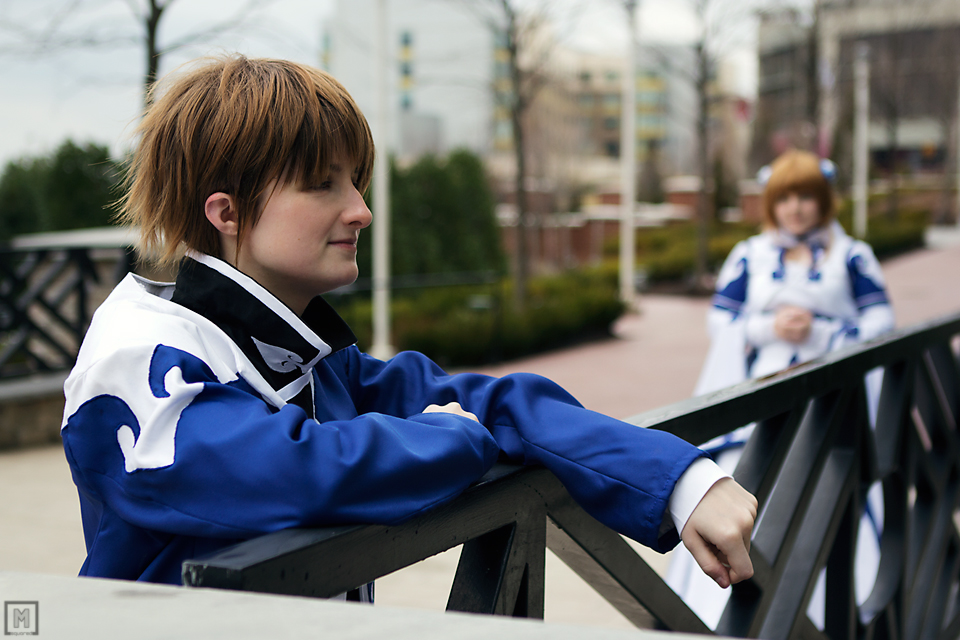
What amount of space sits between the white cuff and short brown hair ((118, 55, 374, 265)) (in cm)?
64

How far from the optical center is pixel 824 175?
4.10 metres

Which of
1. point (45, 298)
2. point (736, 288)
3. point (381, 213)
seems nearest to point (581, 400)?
point (381, 213)

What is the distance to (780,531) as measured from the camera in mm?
1859

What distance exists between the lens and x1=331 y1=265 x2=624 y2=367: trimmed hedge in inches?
361

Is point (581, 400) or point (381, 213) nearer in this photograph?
point (581, 400)

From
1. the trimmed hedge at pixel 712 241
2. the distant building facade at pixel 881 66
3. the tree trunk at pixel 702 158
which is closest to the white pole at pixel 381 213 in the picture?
the tree trunk at pixel 702 158

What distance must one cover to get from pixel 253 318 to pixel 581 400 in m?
6.45

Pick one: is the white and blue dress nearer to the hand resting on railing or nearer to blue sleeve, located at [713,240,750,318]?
blue sleeve, located at [713,240,750,318]

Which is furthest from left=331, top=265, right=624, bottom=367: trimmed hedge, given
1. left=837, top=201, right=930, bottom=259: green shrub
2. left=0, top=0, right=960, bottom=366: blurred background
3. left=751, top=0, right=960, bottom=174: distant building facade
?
left=837, top=201, right=930, bottom=259: green shrub

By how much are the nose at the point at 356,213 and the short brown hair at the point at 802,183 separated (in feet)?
10.2

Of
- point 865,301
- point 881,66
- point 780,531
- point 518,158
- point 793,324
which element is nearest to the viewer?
point 780,531

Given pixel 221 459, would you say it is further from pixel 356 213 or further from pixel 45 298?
pixel 45 298

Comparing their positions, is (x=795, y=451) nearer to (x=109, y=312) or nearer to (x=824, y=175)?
(x=109, y=312)

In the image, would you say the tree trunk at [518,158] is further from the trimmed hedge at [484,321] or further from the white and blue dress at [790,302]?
the white and blue dress at [790,302]
